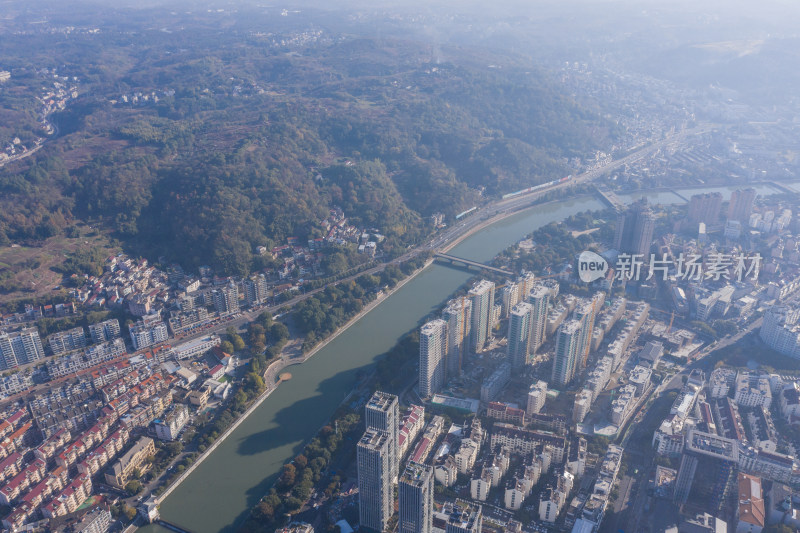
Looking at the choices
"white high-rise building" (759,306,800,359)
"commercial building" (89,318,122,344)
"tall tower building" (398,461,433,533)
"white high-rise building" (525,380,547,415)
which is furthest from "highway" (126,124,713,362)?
"white high-rise building" (759,306,800,359)

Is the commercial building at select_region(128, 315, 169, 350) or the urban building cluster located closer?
the urban building cluster

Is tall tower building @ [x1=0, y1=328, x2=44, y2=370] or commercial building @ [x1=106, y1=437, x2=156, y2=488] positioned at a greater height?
tall tower building @ [x1=0, y1=328, x2=44, y2=370]

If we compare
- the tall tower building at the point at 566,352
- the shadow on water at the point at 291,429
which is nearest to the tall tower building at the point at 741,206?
the tall tower building at the point at 566,352

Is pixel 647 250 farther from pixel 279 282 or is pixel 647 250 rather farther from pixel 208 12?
pixel 208 12

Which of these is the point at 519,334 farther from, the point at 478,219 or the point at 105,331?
the point at 105,331

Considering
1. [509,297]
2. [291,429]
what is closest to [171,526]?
[291,429]

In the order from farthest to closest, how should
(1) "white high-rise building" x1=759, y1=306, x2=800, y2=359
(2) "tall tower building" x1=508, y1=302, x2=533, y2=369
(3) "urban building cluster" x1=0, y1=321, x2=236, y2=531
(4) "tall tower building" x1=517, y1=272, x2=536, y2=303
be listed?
(4) "tall tower building" x1=517, y1=272, x2=536, y2=303, (1) "white high-rise building" x1=759, y1=306, x2=800, y2=359, (2) "tall tower building" x1=508, y1=302, x2=533, y2=369, (3) "urban building cluster" x1=0, y1=321, x2=236, y2=531

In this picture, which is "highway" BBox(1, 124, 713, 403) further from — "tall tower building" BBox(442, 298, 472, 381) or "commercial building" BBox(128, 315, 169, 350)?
"tall tower building" BBox(442, 298, 472, 381)
